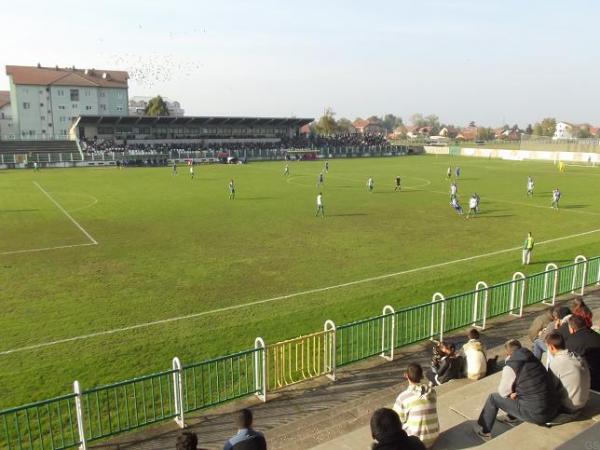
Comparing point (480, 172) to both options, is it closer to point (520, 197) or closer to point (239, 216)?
point (520, 197)

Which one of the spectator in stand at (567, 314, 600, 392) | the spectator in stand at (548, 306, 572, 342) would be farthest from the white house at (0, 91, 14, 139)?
the spectator in stand at (567, 314, 600, 392)

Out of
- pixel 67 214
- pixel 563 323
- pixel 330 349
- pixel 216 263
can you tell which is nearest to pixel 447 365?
pixel 563 323

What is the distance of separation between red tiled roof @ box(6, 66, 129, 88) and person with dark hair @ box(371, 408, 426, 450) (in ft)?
348

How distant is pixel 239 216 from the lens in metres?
29.1

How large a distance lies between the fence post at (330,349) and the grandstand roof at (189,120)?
3077 inches

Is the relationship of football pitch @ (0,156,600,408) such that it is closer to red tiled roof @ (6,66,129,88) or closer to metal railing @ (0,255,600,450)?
metal railing @ (0,255,600,450)

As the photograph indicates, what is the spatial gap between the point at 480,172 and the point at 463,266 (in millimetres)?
Answer: 43528

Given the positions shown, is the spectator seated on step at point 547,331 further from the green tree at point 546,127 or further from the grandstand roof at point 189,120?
the green tree at point 546,127

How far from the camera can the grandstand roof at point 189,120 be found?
268ft

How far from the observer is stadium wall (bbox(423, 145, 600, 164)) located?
7394 cm

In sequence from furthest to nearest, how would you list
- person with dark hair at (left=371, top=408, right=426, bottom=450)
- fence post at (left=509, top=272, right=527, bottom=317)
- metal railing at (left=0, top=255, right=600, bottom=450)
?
fence post at (left=509, top=272, right=527, bottom=317)
metal railing at (left=0, top=255, right=600, bottom=450)
person with dark hair at (left=371, top=408, right=426, bottom=450)

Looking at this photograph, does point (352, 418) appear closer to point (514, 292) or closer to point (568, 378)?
point (568, 378)

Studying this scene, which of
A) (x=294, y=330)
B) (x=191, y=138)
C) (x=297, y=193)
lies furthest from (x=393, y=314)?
(x=191, y=138)

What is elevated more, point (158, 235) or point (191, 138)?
point (191, 138)
